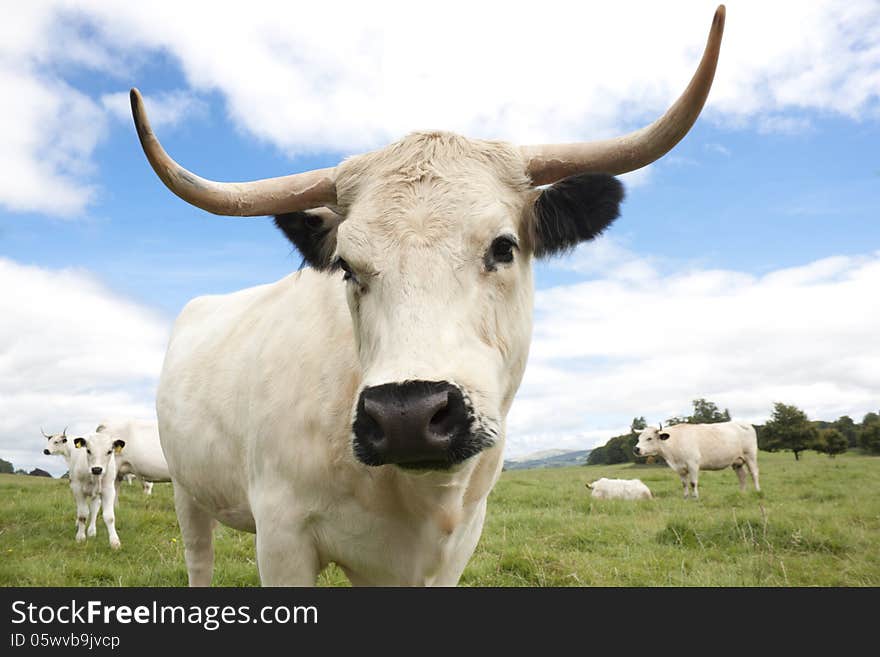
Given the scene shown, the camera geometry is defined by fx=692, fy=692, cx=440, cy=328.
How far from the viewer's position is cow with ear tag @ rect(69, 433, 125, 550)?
1077 cm

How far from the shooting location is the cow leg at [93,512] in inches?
432

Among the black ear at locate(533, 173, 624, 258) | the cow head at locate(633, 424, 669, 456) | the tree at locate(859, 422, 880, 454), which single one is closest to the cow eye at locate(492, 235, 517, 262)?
the black ear at locate(533, 173, 624, 258)

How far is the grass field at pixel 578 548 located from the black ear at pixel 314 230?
387 centimetres

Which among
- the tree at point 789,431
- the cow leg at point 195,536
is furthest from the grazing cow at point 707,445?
the tree at point 789,431

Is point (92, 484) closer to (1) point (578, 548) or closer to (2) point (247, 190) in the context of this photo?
(1) point (578, 548)

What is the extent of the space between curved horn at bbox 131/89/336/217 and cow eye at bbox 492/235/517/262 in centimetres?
99

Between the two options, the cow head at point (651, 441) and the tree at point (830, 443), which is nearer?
the cow head at point (651, 441)

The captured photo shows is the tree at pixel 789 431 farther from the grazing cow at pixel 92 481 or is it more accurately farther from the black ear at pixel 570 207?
the black ear at pixel 570 207

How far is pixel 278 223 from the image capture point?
360 centimetres

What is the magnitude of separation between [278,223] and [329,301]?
48cm

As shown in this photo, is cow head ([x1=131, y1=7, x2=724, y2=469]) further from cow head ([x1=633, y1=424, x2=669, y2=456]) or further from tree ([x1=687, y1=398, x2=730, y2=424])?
tree ([x1=687, y1=398, x2=730, y2=424])

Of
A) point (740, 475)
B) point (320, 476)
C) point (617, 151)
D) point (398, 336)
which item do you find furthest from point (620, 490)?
point (398, 336)

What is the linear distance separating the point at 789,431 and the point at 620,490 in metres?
41.0
